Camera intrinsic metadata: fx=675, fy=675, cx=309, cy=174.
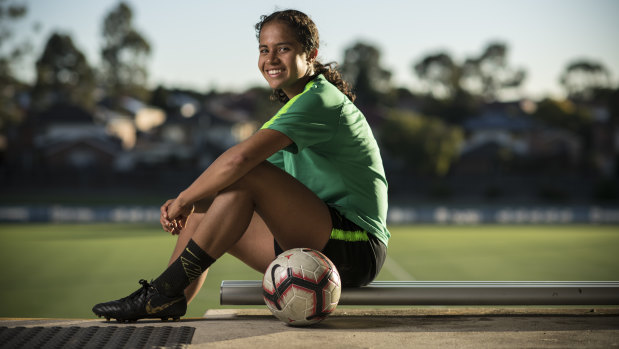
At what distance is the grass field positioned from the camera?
5.82m

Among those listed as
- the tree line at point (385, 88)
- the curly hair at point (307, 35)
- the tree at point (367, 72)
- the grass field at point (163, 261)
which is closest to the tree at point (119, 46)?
the tree line at point (385, 88)

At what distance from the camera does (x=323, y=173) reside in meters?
3.04

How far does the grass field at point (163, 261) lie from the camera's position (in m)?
5.82

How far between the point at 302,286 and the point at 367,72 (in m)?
52.1

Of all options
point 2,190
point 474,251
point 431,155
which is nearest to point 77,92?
point 2,190

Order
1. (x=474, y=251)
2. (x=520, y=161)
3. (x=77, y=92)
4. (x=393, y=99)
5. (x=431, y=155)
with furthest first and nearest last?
(x=393, y=99)
(x=77, y=92)
(x=520, y=161)
(x=431, y=155)
(x=474, y=251)

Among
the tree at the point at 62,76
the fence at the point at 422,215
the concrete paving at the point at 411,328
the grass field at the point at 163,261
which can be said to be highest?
the tree at the point at 62,76

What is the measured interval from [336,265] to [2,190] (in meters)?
28.0

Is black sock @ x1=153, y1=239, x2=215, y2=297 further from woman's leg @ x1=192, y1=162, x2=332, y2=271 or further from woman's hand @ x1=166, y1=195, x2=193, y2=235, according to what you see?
woman's hand @ x1=166, y1=195, x2=193, y2=235

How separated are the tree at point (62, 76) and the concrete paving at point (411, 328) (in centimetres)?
3905

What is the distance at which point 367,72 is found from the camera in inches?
2125

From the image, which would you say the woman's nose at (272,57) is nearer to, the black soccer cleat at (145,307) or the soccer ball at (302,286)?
the soccer ball at (302,286)

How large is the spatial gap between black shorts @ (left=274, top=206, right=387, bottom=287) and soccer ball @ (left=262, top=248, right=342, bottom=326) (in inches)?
3.4

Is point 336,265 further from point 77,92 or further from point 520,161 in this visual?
point 77,92
